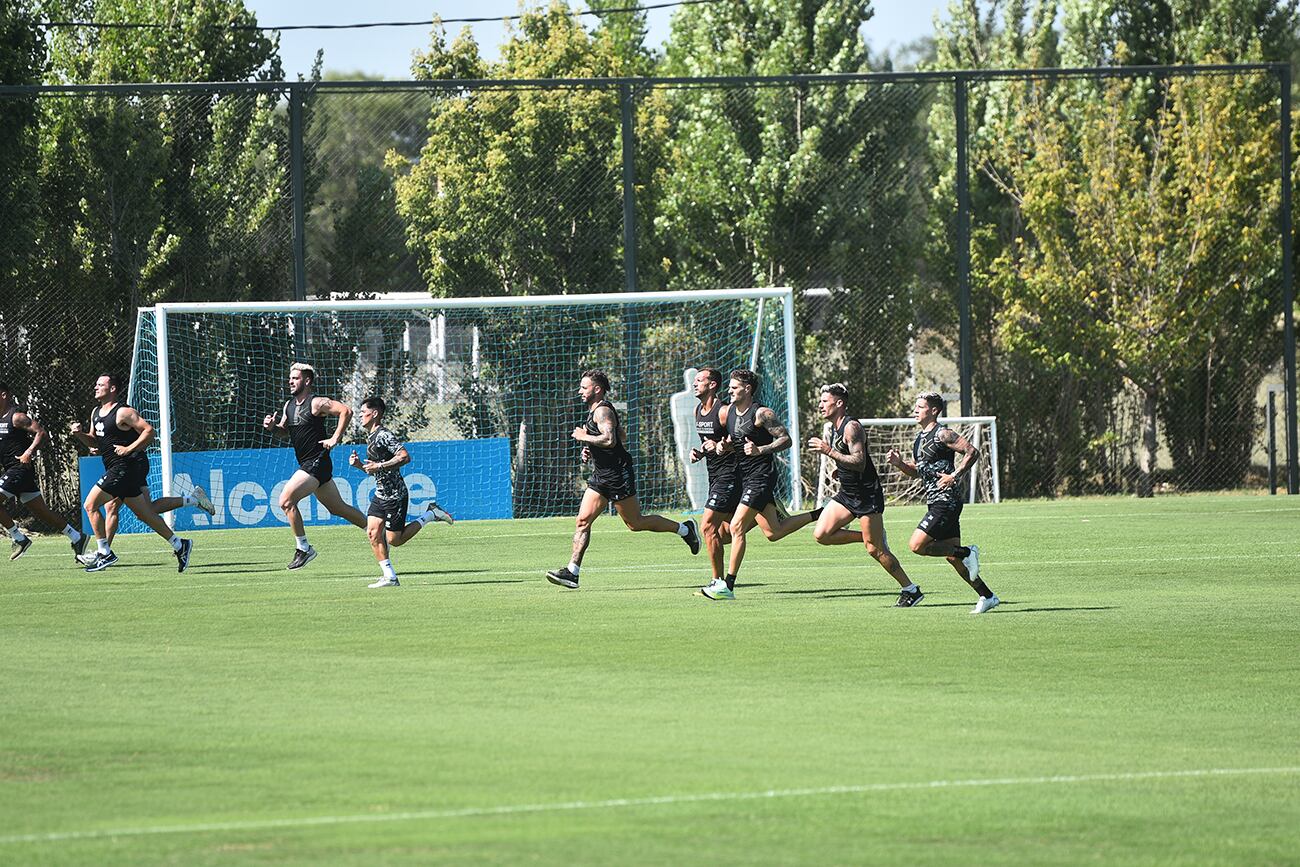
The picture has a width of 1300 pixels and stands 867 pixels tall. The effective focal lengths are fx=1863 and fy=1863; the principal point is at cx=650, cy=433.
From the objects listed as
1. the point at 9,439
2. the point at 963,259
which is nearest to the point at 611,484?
the point at 9,439

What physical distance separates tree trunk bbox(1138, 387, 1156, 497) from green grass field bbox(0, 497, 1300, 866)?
45.1 feet

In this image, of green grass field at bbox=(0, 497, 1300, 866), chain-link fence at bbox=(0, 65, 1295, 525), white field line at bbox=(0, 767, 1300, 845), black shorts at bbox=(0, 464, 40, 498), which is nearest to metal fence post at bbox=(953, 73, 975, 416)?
chain-link fence at bbox=(0, 65, 1295, 525)

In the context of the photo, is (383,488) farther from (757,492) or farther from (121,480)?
(757,492)

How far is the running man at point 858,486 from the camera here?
15.8 m

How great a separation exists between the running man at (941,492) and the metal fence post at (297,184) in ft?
48.9

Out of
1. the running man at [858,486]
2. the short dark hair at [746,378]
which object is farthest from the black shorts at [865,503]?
the short dark hair at [746,378]

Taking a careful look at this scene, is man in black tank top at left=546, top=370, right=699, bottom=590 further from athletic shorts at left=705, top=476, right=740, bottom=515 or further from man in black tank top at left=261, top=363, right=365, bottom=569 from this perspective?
man in black tank top at left=261, top=363, right=365, bottom=569

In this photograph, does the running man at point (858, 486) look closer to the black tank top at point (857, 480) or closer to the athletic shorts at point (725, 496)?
the black tank top at point (857, 480)

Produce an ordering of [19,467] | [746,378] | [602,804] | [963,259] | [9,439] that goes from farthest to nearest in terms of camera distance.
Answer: [963,259] → [9,439] → [19,467] → [746,378] → [602,804]

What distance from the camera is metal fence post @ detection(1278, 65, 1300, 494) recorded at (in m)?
30.8

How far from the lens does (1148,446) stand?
3288 centimetres

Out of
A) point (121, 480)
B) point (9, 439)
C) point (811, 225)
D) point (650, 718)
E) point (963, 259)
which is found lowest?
point (650, 718)

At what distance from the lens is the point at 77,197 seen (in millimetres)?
30766

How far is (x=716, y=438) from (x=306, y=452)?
5.04 m
